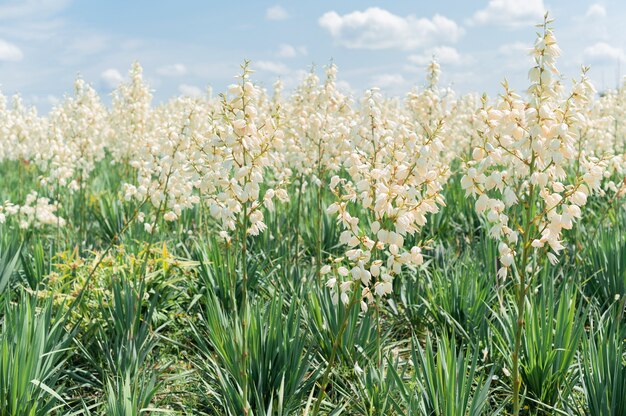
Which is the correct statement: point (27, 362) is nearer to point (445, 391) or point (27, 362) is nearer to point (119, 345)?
point (119, 345)

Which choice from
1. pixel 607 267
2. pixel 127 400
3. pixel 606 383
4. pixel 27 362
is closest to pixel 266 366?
pixel 127 400

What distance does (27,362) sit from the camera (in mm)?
2814

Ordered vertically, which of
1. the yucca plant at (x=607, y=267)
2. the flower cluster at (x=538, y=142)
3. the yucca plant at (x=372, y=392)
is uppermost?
the flower cluster at (x=538, y=142)

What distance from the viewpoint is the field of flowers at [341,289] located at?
7.74 feet

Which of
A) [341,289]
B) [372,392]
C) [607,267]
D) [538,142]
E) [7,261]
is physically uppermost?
[538,142]

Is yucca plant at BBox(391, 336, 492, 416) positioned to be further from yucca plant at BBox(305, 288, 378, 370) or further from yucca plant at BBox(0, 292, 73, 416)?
yucca plant at BBox(0, 292, 73, 416)

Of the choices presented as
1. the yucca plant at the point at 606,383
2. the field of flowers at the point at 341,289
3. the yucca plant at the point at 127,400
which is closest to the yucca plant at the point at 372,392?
the field of flowers at the point at 341,289

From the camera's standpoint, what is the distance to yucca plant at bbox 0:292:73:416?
2.77m

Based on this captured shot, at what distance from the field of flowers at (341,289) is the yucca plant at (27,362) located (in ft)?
0.04

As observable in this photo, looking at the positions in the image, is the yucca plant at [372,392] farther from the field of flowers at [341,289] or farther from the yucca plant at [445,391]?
the yucca plant at [445,391]

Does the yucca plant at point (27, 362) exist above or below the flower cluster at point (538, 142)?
below

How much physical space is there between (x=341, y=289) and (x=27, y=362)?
5.32 ft

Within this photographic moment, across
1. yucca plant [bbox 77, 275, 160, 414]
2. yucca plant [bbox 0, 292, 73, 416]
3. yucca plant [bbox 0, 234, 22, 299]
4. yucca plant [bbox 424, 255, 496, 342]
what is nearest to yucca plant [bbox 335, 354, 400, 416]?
yucca plant [bbox 424, 255, 496, 342]

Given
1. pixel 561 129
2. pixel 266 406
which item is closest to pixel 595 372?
pixel 561 129
